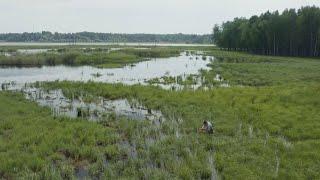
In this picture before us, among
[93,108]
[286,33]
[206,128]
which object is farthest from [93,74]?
[286,33]

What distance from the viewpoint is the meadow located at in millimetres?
16703

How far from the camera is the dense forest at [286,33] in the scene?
94.3m

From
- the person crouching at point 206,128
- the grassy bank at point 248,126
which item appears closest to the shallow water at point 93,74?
the grassy bank at point 248,126

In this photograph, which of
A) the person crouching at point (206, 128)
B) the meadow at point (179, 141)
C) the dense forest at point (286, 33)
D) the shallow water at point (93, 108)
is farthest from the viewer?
the dense forest at point (286, 33)

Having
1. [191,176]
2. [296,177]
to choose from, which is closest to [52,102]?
[191,176]

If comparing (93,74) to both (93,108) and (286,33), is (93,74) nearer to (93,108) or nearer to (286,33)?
(93,108)

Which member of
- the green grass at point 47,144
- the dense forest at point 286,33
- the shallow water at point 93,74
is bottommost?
the green grass at point 47,144

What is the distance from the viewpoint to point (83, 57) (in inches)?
3642

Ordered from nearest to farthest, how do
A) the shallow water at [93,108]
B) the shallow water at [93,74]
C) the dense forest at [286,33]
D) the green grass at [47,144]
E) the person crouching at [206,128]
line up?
1. the green grass at [47,144]
2. the person crouching at [206,128]
3. the shallow water at [93,108]
4. the shallow water at [93,74]
5. the dense forest at [286,33]

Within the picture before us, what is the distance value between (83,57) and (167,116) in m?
68.2

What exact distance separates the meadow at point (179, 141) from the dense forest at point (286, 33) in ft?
221

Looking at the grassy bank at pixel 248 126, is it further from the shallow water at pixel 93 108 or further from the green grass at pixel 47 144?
the green grass at pixel 47 144

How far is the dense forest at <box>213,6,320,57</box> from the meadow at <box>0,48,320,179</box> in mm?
67226

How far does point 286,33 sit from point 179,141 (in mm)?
86902
